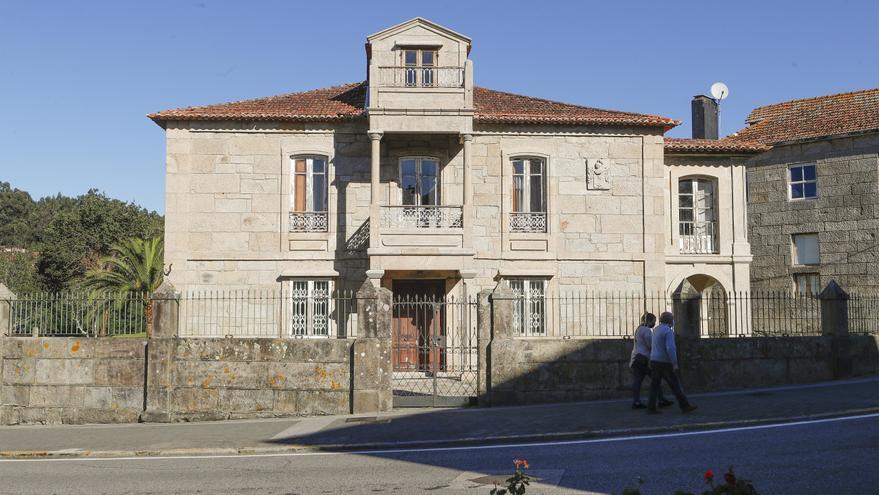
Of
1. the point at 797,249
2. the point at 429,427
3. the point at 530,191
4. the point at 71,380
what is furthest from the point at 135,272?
the point at 797,249

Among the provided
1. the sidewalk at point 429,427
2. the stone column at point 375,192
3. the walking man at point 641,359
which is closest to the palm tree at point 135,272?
the stone column at point 375,192

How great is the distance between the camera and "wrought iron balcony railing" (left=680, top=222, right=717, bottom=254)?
79.0ft

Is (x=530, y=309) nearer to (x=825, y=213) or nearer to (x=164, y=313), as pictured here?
(x=164, y=313)

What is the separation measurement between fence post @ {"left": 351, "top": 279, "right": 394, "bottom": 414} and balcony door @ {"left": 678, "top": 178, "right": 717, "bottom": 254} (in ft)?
41.1

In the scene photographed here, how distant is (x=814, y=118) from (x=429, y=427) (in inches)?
796

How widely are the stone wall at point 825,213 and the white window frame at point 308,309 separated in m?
14.8

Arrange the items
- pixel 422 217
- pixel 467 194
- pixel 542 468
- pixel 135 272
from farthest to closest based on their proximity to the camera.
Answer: pixel 135 272, pixel 422 217, pixel 467 194, pixel 542 468

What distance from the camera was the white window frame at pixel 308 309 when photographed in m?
21.4

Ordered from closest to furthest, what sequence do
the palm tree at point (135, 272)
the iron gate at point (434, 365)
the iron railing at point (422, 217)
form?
the iron gate at point (434, 365) → the iron railing at point (422, 217) → the palm tree at point (135, 272)

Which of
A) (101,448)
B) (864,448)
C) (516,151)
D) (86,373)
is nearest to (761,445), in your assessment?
(864,448)

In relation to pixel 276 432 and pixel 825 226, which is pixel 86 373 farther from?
pixel 825 226

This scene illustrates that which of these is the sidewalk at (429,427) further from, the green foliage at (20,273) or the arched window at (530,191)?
the green foliage at (20,273)

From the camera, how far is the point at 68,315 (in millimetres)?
15469

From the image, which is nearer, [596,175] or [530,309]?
[530,309]
